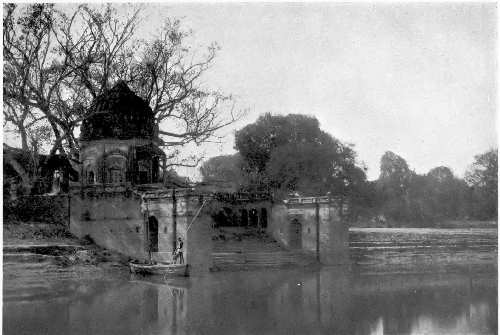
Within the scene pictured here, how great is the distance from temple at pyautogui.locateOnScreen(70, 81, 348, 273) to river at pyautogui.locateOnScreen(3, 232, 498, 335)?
2809 mm

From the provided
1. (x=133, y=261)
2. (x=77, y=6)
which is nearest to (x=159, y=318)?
(x=133, y=261)

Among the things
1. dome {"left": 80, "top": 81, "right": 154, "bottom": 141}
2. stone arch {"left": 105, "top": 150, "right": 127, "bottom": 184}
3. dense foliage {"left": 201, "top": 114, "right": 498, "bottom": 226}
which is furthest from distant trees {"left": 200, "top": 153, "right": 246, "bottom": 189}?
dome {"left": 80, "top": 81, "right": 154, "bottom": 141}

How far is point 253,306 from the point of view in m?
19.7

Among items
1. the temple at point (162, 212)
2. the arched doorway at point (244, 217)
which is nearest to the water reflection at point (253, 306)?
the temple at point (162, 212)

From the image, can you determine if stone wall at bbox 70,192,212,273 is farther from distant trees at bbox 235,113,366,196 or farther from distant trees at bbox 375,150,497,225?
distant trees at bbox 235,113,366,196

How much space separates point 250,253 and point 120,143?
373 inches

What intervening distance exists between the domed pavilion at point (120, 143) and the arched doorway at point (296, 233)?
31.2 ft

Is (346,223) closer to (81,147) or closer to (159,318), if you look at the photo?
(81,147)

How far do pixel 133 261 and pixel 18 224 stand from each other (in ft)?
18.9

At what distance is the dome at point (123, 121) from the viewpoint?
31.6 metres

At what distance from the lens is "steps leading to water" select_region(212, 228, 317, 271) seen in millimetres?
31250

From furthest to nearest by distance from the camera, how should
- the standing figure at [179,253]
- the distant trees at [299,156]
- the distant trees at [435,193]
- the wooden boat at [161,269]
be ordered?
Result: the distant trees at [299,156]
the standing figure at [179,253]
the wooden boat at [161,269]
the distant trees at [435,193]

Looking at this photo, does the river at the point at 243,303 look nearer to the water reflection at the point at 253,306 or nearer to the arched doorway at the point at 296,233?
the water reflection at the point at 253,306

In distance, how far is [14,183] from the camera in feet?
92.8
